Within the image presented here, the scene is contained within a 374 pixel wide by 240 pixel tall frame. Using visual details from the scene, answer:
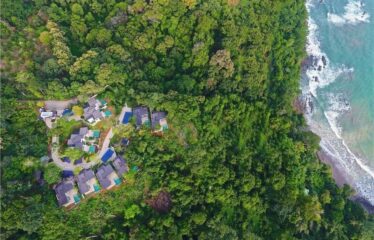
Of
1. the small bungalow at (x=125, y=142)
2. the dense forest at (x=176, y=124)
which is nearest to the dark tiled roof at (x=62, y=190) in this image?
the dense forest at (x=176, y=124)

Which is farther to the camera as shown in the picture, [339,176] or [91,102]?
[339,176]

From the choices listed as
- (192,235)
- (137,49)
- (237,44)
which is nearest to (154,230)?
(192,235)

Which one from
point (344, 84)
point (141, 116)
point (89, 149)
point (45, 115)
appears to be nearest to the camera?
point (89, 149)

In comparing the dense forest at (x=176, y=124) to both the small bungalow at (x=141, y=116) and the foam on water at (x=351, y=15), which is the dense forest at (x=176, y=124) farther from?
the foam on water at (x=351, y=15)

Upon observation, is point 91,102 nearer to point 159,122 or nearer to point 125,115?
point 125,115

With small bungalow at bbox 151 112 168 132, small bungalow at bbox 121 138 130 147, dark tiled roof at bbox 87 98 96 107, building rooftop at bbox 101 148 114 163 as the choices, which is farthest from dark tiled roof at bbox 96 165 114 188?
dark tiled roof at bbox 87 98 96 107

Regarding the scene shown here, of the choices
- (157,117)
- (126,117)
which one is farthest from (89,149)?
(157,117)

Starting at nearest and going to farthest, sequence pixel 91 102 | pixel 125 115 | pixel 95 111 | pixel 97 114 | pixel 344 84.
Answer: pixel 97 114
pixel 95 111
pixel 91 102
pixel 125 115
pixel 344 84

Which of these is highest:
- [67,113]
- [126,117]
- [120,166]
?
[126,117]
